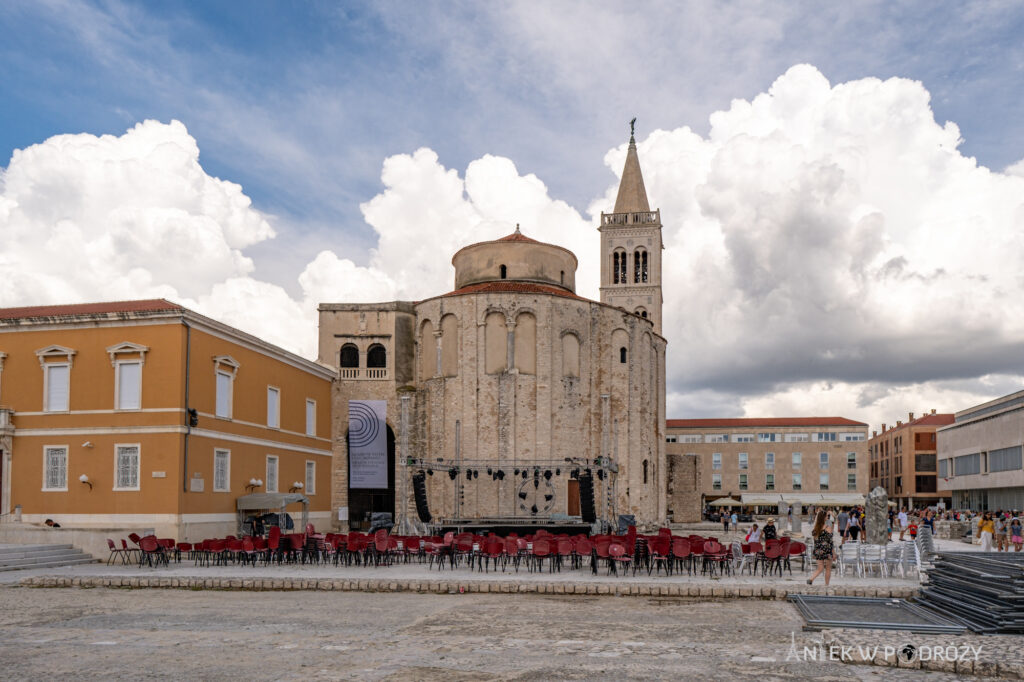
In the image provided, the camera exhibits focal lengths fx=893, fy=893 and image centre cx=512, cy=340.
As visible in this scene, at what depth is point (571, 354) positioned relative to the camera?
41.8m

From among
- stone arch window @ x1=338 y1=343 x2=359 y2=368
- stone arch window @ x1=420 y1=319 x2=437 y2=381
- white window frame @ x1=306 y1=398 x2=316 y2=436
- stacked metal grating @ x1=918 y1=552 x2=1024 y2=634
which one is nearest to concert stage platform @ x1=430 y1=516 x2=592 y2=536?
white window frame @ x1=306 y1=398 x2=316 y2=436

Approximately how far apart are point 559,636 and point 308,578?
755 cm

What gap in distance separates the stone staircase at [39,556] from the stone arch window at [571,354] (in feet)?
77.1

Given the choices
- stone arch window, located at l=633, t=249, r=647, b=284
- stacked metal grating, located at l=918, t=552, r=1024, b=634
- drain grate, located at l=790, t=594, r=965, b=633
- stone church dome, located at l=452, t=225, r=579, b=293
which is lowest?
drain grate, located at l=790, t=594, r=965, b=633

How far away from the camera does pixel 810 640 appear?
11.2 metres

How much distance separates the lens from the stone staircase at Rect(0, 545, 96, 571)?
2086 cm

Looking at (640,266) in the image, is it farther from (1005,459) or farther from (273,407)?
(273,407)

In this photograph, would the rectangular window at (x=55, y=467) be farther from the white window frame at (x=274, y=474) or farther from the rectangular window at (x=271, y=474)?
the rectangular window at (x=271, y=474)

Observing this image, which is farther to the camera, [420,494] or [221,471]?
[420,494]

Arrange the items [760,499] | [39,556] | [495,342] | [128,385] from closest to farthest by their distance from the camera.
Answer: [39,556] < [128,385] < [495,342] < [760,499]

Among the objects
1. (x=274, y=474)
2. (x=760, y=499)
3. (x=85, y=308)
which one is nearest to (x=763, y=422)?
(x=760, y=499)

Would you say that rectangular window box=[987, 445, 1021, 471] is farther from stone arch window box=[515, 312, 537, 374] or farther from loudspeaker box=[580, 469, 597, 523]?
loudspeaker box=[580, 469, 597, 523]

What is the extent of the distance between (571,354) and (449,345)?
5.73 meters

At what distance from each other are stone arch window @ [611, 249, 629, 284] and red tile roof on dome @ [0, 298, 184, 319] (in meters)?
44.0
